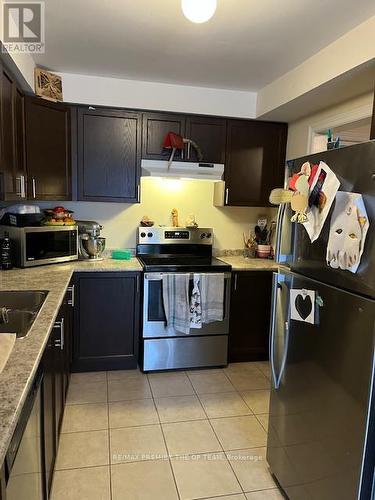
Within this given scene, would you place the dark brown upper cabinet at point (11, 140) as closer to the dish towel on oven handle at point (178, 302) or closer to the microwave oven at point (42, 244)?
the microwave oven at point (42, 244)

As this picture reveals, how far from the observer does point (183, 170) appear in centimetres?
325

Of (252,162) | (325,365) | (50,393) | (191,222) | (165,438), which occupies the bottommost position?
(165,438)

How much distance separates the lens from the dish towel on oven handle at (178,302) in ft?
9.87

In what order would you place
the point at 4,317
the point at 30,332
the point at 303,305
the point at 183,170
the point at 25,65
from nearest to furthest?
the point at 30,332
the point at 303,305
the point at 4,317
the point at 25,65
the point at 183,170

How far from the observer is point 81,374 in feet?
10.00

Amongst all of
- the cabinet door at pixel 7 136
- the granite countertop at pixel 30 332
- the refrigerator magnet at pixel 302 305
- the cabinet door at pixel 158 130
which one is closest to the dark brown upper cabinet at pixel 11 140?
the cabinet door at pixel 7 136

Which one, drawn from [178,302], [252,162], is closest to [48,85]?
[252,162]

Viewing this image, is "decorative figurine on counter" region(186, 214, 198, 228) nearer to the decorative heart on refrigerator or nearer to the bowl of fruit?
the bowl of fruit

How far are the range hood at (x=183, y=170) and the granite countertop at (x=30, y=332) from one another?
2.74 feet

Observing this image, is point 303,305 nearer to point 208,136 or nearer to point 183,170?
point 183,170

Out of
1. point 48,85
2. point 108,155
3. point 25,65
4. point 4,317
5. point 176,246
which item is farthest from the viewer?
point 176,246

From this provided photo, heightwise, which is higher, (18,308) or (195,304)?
(18,308)

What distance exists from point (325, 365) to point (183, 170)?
2.19 meters

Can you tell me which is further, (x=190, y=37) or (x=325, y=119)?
(x=325, y=119)
